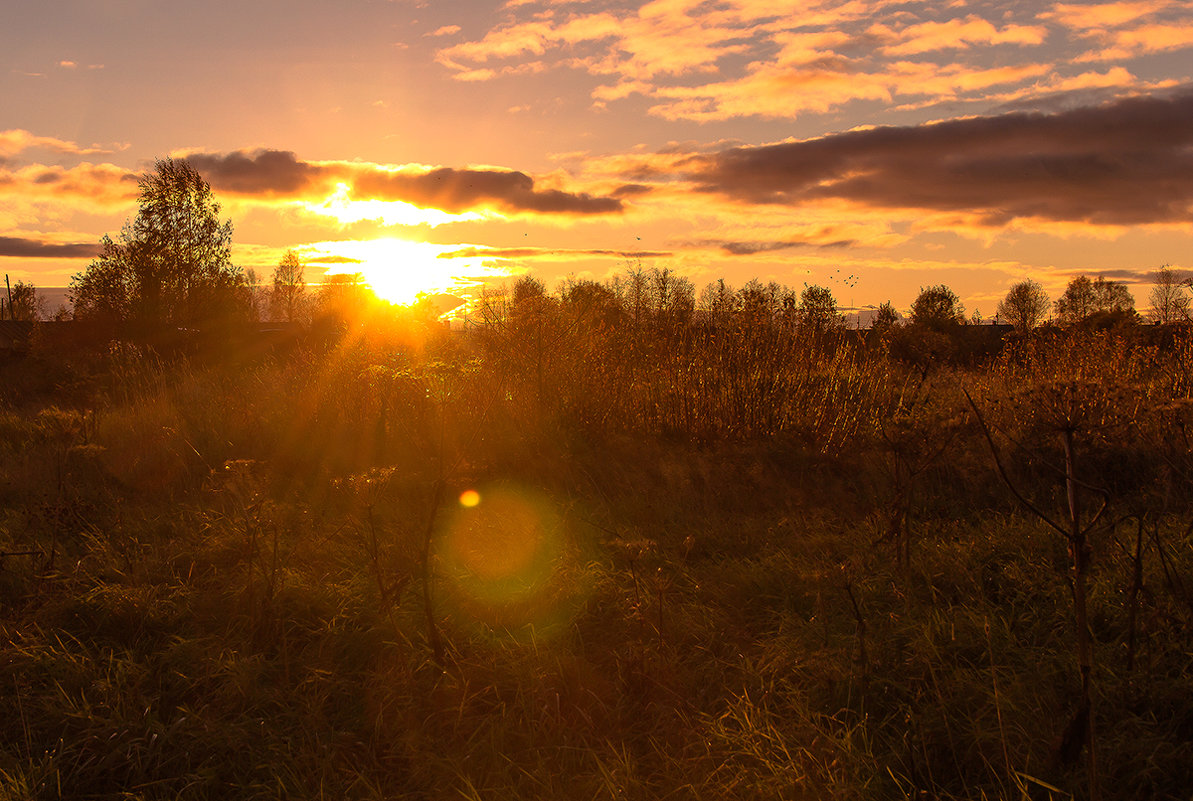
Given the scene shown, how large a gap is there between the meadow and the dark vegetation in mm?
19

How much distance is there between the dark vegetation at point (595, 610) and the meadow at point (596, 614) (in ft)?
0.06

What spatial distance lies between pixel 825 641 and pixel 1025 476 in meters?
3.84

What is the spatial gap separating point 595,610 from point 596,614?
0.12ft

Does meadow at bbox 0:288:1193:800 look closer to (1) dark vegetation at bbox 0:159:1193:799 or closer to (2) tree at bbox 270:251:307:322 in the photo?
(1) dark vegetation at bbox 0:159:1193:799

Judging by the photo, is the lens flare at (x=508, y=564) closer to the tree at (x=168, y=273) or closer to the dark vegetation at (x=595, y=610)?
the dark vegetation at (x=595, y=610)

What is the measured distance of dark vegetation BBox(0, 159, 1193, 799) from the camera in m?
2.79

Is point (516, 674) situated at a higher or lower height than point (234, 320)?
lower

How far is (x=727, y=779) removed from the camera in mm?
2715

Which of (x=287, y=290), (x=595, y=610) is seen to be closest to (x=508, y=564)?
(x=595, y=610)

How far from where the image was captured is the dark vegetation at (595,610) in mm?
2787

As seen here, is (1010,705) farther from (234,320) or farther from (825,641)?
(234,320)

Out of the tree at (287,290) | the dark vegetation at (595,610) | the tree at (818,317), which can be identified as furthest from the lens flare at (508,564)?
the tree at (287,290)

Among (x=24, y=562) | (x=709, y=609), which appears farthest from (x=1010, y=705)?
(x=24, y=562)

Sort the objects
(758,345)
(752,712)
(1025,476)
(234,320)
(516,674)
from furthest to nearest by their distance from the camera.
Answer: (234,320)
(758,345)
(1025,476)
(516,674)
(752,712)
